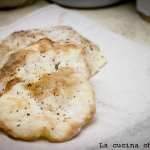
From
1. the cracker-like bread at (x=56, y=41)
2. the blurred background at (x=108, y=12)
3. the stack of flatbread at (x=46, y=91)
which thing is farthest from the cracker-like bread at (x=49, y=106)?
the blurred background at (x=108, y=12)

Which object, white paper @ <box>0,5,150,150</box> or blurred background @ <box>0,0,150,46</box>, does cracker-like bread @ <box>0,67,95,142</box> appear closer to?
white paper @ <box>0,5,150,150</box>

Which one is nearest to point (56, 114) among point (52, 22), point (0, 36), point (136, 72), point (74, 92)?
point (74, 92)

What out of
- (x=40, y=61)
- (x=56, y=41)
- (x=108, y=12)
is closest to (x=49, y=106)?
(x=40, y=61)

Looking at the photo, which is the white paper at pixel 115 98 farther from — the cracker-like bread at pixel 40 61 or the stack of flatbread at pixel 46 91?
the cracker-like bread at pixel 40 61

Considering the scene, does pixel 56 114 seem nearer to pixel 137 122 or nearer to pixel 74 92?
pixel 74 92

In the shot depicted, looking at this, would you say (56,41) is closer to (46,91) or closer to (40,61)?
(40,61)
